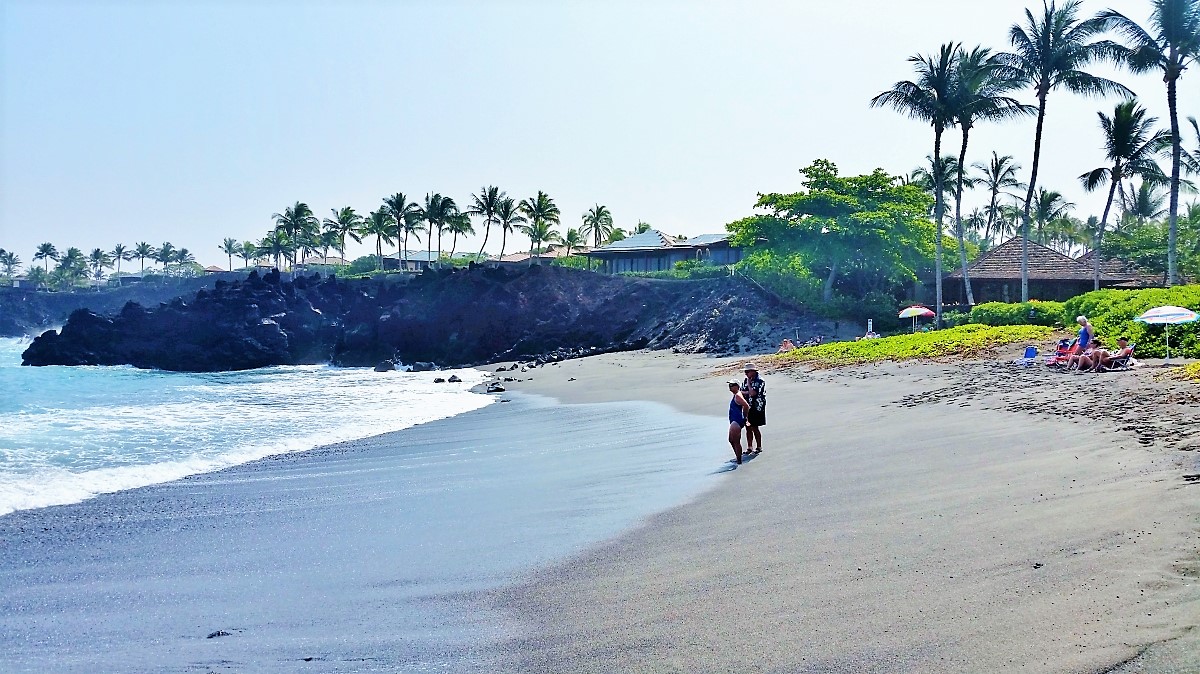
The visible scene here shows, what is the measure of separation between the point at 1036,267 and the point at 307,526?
39.2 meters

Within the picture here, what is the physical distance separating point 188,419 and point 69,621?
55.2 feet

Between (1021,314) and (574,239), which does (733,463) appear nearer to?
(1021,314)

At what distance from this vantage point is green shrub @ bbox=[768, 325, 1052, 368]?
2220 centimetres

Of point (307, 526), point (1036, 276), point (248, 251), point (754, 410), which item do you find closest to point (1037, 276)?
point (1036, 276)

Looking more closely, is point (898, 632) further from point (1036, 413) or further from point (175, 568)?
point (1036, 413)

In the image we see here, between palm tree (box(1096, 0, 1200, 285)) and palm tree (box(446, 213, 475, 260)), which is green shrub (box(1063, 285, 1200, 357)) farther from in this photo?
palm tree (box(446, 213, 475, 260))

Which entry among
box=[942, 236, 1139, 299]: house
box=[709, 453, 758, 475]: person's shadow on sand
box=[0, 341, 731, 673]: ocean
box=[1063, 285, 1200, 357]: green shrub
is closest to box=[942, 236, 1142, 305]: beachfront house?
box=[942, 236, 1139, 299]: house

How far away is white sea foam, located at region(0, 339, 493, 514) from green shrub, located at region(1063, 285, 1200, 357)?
15.9 meters

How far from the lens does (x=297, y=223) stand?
88.1 m

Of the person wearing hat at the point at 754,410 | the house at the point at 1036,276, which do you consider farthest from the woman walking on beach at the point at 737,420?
the house at the point at 1036,276

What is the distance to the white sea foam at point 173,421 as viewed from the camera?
1406cm

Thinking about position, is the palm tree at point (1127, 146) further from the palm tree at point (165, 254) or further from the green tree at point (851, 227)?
the palm tree at point (165, 254)

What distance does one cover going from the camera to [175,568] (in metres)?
8.25

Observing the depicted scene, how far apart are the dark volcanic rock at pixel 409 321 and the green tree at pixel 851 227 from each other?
3.26m
